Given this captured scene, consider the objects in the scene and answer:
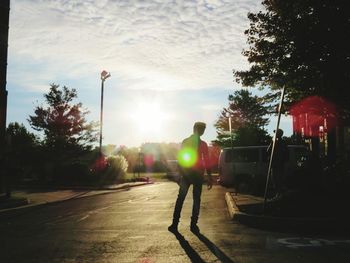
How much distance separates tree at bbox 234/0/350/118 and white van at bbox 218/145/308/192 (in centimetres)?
267

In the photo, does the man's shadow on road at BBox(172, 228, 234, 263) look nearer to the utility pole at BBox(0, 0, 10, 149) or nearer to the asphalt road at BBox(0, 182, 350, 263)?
the asphalt road at BBox(0, 182, 350, 263)

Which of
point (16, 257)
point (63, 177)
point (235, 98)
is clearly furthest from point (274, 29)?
point (235, 98)

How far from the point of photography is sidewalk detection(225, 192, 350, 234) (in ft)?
27.1

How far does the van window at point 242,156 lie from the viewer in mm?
19725

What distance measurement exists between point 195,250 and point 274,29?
1591cm

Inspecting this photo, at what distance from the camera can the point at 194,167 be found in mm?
8492

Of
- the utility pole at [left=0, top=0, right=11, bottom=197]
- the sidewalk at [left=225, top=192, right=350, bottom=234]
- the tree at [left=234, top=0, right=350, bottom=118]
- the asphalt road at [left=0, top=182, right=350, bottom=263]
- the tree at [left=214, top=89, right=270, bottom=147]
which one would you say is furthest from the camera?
the tree at [left=214, top=89, right=270, bottom=147]

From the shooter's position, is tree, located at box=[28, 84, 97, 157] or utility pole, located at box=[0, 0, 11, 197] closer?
utility pole, located at box=[0, 0, 11, 197]

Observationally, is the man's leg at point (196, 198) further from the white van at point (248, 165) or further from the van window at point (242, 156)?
the van window at point (242, 156)

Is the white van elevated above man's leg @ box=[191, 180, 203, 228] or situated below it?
above

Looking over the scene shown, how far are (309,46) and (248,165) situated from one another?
5.25 m

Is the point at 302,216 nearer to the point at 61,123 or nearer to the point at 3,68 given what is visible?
the point at 3,68

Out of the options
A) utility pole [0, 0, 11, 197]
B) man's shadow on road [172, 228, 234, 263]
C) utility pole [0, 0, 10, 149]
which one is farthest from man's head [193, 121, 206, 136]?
utility pole [0, 0, 10, 149]

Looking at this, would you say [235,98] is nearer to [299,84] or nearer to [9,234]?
[299,84]
